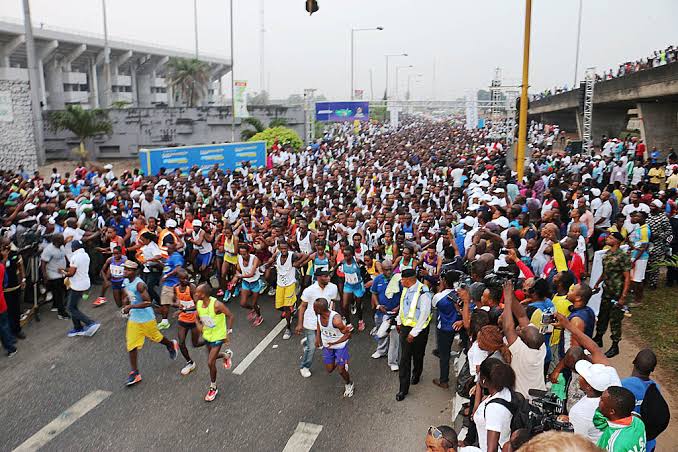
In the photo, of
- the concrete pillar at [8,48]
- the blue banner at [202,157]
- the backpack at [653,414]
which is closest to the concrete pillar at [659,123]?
the blue banner at [202,157]

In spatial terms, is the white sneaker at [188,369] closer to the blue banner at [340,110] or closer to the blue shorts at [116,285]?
the blue shorts at [116,285]

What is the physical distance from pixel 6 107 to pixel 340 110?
779 inches

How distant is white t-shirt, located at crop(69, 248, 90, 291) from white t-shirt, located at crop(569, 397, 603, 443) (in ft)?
21.4

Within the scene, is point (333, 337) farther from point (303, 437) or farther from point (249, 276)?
point (249, 276)

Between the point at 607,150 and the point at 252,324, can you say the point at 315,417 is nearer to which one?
the point at 252,324

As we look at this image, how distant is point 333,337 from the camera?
5.88 metres

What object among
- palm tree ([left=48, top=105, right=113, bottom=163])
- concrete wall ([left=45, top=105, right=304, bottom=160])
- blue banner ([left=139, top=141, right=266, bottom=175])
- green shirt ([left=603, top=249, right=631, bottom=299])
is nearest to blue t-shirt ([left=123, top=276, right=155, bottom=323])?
green shirt ([left=603, top=249, right=631, bottom=299])

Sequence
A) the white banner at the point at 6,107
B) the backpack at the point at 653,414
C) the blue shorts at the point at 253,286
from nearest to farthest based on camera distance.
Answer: the backpack at the point at 653,414, the blue shorts at the point at 253,286, the white banner at the point at 6,107

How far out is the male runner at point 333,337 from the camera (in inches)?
226

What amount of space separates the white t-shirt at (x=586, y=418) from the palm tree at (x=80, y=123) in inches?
1156

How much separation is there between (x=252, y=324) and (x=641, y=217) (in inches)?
242

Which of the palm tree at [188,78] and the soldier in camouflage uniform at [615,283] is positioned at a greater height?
the palm tree at [188,78]

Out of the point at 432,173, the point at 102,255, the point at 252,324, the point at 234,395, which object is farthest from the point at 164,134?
the point at 234,395

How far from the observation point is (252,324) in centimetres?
821
